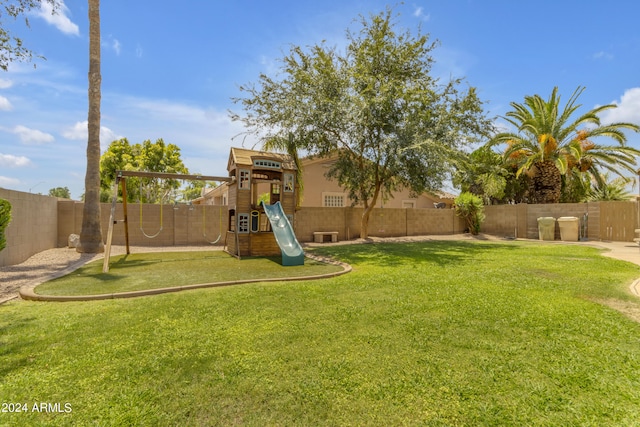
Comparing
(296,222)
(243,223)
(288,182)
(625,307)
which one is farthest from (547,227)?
(243,223)

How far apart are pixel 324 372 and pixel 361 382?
13.4 inches

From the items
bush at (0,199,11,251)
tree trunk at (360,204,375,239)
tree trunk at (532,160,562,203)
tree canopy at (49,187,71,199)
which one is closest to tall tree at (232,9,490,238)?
tree trunk at (360,204,375,239)

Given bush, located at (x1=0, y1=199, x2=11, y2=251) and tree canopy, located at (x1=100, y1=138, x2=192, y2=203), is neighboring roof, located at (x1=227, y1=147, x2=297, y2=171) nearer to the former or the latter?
bush, located at (x1=0, y1=199, x2=11, y2=251)

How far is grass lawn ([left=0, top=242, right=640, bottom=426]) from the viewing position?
85.0 inches

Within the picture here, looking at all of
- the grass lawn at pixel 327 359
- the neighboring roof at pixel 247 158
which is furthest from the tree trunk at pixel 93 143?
the grass lawn at pixel 327 359

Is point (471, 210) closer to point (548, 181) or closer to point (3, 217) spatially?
point (548, 181)

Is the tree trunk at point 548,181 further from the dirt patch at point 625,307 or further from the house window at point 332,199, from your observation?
the dirt patch at point 625,307

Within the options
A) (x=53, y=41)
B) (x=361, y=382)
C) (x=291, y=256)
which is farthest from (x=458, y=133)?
(x=53, y=41)

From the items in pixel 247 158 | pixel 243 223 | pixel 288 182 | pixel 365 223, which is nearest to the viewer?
pixel 243 223

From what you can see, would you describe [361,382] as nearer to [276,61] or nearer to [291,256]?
[291,256]

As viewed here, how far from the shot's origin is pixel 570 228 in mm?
15383

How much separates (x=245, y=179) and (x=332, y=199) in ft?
35.3

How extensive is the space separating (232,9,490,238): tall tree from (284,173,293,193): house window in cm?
293

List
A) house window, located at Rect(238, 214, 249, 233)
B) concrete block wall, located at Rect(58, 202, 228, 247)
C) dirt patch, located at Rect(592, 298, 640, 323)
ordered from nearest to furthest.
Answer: dirt patch, located at Rect(592, 298, 640, 323) < house window, located at Rect(238, 214, 249, 233) < concrete block wall, located at Rect(58, 202, 228, 247)
